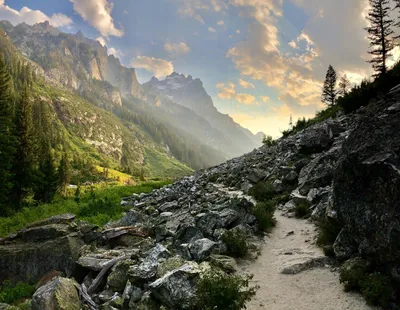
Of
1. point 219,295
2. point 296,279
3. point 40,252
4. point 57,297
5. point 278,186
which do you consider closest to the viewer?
point 219,295

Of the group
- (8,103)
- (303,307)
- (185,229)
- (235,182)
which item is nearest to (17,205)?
(8,103)

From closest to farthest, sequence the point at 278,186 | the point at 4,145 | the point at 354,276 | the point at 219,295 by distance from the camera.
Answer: the point at 219,295
the point at 354,276
the point at 278,186
the point at 4,145

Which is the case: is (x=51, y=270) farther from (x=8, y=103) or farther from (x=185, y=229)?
(x=8, y=103)

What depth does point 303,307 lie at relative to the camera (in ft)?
26.3

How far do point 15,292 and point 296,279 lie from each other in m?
12.4

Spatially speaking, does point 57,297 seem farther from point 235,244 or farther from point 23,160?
point 23,160

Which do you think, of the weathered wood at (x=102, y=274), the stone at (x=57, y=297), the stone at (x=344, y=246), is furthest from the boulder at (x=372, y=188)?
the stone at (x=57, y=297)

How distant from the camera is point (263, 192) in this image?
69.2 feet

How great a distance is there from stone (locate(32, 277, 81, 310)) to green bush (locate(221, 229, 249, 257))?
20.1ft

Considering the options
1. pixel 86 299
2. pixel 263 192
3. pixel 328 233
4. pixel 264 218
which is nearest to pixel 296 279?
pixel 328 233

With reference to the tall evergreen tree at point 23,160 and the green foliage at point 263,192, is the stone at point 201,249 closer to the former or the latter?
the green foliage at point 263,192

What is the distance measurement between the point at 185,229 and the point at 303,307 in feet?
24.8

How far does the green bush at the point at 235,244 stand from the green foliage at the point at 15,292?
364 inches

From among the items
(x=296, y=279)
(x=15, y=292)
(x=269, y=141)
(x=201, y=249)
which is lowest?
(x=15, y=292)
